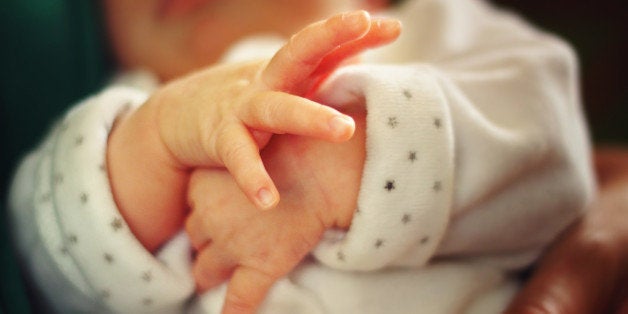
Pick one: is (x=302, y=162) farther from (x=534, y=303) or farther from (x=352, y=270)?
(x=534, y=303)

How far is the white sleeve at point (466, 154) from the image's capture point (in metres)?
0.44

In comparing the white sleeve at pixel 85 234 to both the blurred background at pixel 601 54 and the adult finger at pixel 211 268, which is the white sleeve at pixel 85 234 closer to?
the adult finger at pixel 211 268

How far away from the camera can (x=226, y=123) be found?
0.39 m

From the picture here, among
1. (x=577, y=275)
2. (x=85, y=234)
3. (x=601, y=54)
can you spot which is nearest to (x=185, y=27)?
(x=85, y=234)

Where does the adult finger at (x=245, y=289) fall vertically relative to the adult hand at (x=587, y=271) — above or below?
above

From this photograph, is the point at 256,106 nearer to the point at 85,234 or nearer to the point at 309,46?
the point at 309,46

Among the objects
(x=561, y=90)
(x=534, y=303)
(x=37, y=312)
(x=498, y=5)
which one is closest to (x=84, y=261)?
Answer: (x=37, y=312)

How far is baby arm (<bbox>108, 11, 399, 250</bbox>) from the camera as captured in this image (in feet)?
1.22

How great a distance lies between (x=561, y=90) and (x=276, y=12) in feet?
1.22

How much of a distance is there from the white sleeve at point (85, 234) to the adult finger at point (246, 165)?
12 cm

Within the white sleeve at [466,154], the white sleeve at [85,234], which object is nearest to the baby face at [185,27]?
the white sleeve at [466,154]

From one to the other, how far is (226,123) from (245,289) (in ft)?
0.40

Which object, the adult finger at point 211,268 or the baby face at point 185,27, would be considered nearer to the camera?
the adult finger at point 211,268

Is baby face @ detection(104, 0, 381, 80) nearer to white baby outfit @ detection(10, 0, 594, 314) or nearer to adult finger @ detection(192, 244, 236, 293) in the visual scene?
white baby outfit @ detection(10, 0, 594, 314)
